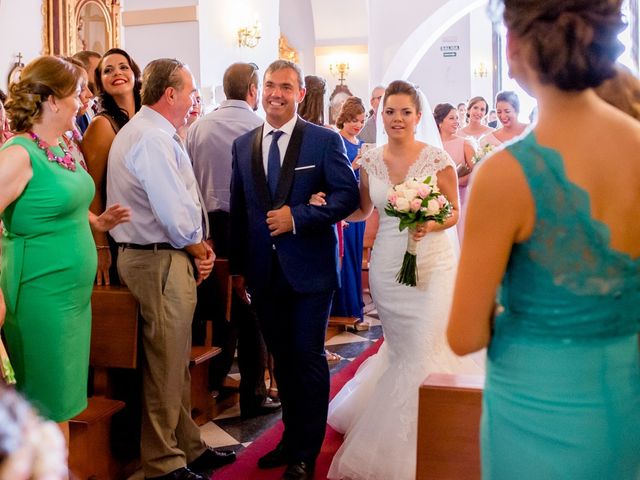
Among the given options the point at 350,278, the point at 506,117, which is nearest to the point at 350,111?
the point at 350,278

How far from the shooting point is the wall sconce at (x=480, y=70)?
25141 millimetres

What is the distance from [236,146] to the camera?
13.1 ft

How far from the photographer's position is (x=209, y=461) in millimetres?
3992

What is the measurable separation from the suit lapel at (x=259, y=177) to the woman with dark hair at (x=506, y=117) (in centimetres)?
415

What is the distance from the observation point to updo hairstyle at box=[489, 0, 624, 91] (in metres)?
1.55

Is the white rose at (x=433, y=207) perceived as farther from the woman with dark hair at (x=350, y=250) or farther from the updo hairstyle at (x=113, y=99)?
the woman with dark hair at (x=350, y=250)

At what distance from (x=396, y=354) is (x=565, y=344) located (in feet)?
8.32

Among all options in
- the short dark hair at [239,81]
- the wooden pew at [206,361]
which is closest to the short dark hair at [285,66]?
the short dark hair at [239,81]

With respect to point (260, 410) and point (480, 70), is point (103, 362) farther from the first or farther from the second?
point (480, 70)

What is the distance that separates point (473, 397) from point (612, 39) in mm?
1268

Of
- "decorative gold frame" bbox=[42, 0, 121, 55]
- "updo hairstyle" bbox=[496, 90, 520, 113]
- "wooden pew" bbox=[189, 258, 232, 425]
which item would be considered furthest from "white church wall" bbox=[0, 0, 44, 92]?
"updo hairstyle" bbox=[496, 90, 520, 113]

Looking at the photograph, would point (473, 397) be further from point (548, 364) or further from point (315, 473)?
point (315, 473)

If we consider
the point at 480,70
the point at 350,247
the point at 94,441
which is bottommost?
the point at 94,441

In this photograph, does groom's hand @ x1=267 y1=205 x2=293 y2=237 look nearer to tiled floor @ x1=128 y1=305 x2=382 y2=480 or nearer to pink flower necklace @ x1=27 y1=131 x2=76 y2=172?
pink flower necklace @ x1=27 y1=131 x2=76 y2=172
